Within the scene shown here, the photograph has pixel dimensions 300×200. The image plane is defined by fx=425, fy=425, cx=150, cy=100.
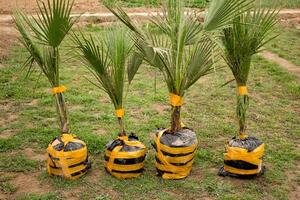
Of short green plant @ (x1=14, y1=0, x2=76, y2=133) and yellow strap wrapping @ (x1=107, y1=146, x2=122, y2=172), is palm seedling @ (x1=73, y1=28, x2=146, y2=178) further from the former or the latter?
short green plant @ (x1=14, y1=0, x2=76, y2=133)

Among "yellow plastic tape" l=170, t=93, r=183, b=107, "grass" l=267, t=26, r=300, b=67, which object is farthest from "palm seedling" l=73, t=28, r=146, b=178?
"grass" l=267, t=26, r=300, b=67

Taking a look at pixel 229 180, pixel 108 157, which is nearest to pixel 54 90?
pixel 108 157

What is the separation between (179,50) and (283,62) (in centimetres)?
528

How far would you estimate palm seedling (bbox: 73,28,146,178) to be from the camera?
12.5ft

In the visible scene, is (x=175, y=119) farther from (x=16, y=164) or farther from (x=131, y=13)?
(x=131, y=13)

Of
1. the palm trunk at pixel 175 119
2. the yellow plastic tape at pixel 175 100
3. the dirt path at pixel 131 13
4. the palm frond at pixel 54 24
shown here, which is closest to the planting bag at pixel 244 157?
the palm trunk at pixel 175 119

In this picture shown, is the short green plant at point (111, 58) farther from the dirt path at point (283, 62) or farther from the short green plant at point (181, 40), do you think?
the dirt path at point (283, 62)

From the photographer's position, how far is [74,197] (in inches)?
152

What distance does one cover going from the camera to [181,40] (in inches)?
141

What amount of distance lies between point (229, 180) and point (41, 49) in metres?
2.17

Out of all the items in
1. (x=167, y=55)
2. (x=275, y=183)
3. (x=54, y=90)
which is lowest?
(x=275, y=183)

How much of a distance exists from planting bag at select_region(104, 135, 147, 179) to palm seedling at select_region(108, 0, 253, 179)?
0.19 metres

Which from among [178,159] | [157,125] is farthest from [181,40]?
[157,125]

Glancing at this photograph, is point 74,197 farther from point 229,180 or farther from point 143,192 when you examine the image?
point 229,180
